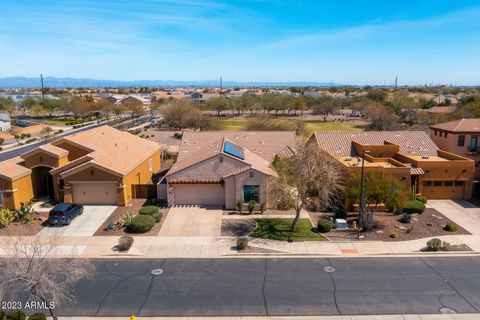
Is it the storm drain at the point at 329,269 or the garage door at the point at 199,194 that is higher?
the garage door at the point at 199,194

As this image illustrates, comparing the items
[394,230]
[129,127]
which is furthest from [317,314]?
[129,127]

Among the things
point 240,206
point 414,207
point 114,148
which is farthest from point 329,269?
point 114,148

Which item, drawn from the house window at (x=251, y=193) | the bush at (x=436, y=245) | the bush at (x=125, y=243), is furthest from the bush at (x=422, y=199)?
the bush at (x=125, y=243)

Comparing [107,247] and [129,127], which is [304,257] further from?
[129,127]

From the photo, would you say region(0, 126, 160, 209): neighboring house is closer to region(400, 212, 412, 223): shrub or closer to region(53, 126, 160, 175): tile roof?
region(53, 126, 160, 175): tile roof

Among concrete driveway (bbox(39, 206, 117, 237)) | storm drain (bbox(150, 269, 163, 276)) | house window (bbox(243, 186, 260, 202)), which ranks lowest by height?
storm drain (bbox(150, 269, 163, 276))

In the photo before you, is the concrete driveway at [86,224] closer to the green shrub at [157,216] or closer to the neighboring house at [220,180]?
the green shrub at [157,216]

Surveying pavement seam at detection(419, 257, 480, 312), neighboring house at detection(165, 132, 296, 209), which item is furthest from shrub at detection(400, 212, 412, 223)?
neighboring house at detection(165, 132, 296, 209)
